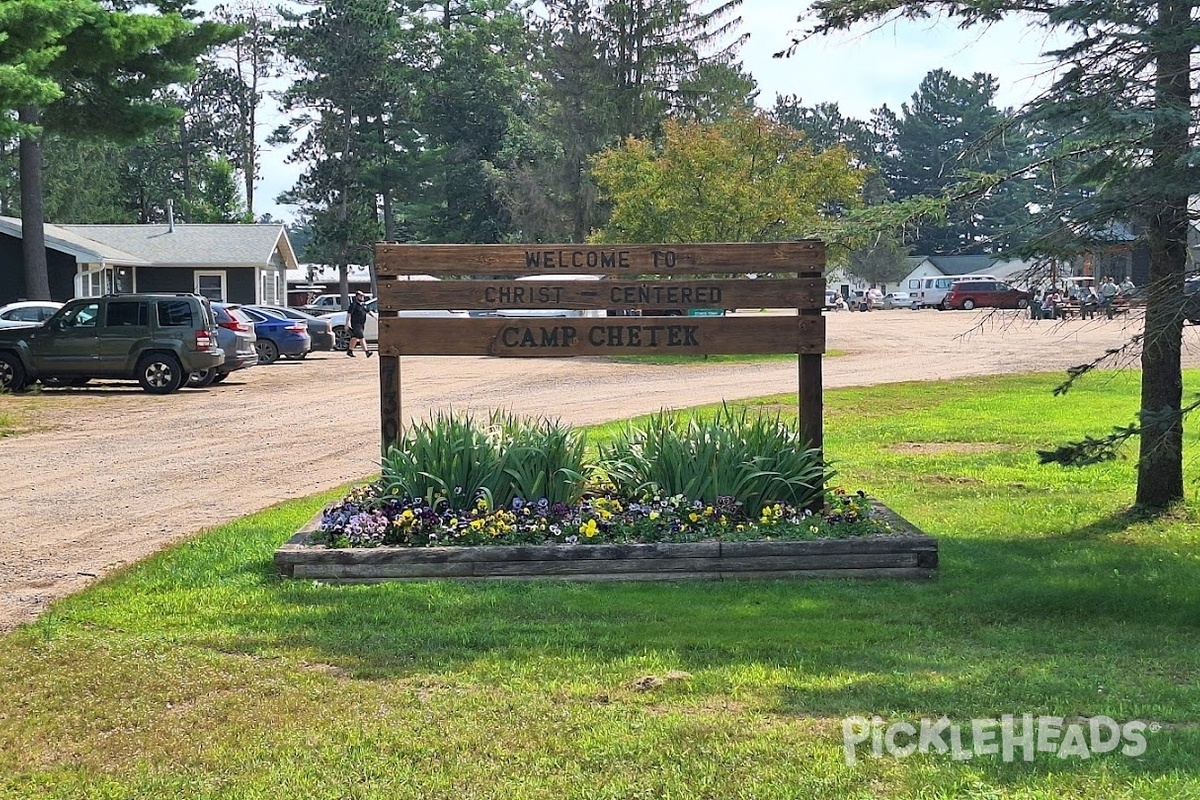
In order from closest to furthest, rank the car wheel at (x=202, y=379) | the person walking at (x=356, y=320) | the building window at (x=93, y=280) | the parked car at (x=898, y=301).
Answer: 1. the car wheel at (x=202, y=379)
2. the person walking at (x=356, y=320)
3. the building window at (x=93, y=280)
4. the parked car at (x=898, y=301)

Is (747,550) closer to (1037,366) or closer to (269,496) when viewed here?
(269,496)

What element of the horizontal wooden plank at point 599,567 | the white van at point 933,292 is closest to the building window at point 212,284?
the horizontal wooden plank at point 599,567

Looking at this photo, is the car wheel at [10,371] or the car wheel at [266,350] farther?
the car wheel at [266,350]

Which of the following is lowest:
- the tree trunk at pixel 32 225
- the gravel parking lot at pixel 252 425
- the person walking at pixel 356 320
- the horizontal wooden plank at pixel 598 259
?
the gravel parking lot at pixel 252 425

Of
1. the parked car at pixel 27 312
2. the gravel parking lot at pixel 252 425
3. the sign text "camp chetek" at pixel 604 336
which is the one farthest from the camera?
the parked car at pixel 27 312

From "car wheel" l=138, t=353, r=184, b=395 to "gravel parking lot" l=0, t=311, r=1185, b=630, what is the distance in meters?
0.51

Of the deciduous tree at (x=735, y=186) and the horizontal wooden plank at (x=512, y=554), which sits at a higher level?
the deciduous tree at (x=735, y=186)

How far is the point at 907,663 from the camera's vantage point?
580 centimetres

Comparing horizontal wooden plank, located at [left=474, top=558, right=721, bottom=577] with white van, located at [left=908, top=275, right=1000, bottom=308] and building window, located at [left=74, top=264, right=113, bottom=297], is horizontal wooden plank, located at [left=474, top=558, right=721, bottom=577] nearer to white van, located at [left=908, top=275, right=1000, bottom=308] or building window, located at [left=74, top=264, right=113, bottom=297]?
building window, located at [left=74, top=264, right=113, bottom=297]

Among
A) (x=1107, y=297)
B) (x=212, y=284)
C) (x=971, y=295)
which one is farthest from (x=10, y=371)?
(x=971, y=295)

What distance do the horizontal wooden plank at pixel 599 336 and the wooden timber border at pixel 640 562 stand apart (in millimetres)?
1599

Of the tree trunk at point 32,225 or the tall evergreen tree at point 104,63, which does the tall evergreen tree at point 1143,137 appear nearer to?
the tall evergreen tree at point 104,63

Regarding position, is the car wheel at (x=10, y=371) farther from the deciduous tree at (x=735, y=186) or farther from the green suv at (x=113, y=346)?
the deciduous tree at (x=735, y=186)

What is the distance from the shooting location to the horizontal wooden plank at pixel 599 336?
870 centimetres
